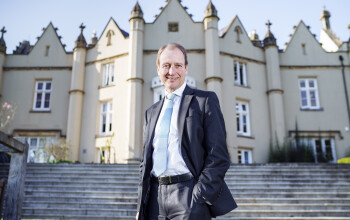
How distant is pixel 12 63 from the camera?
20.3 metres

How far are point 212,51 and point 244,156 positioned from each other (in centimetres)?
589

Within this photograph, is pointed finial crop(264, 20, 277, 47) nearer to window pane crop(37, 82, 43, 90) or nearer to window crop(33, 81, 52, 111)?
window crop(33, 81, 52, 111)

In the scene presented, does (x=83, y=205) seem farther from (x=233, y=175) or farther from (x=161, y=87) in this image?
(x=161, y=87)

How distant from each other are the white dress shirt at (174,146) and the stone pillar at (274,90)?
1615cm

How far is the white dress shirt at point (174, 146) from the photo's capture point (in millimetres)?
2287

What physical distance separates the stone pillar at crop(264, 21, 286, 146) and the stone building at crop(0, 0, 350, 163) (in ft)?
0.19

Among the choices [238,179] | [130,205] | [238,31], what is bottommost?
[130,205]

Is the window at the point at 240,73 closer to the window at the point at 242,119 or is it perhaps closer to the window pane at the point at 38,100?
the window at the point at 242,119

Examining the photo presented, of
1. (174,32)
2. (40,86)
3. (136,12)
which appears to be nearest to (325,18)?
(174,32)

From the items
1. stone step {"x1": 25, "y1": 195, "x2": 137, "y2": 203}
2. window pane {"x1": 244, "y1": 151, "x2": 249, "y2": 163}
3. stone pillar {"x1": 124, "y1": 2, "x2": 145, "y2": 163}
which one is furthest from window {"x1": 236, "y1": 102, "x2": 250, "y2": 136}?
stone step {"x1": 25, "y1": 195, "x2": 137, "y2": 203}

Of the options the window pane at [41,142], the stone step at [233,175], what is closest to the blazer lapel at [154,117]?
the stone step at [233,175]

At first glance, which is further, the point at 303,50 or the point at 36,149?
the point at 303,50

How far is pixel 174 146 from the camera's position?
238 centimetres

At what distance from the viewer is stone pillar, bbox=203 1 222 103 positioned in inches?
669
